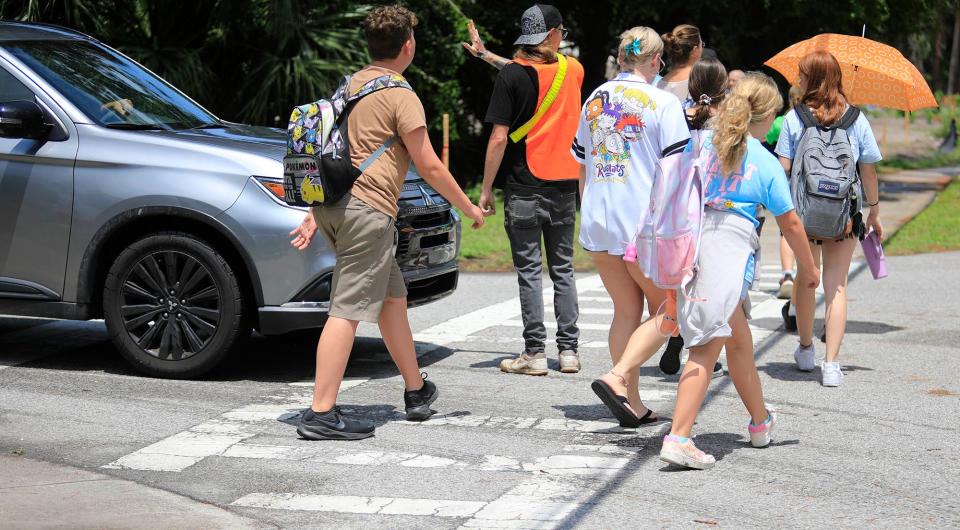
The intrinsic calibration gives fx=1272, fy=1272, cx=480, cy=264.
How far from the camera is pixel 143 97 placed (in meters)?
7.57

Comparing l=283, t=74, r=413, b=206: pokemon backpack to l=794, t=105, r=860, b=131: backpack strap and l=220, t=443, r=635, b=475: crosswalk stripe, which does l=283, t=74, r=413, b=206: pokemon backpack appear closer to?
l=220, t=443, r=635, b=475: crosswalk stripe

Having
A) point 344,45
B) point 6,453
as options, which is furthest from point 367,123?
point 344,45

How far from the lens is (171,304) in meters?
6.81

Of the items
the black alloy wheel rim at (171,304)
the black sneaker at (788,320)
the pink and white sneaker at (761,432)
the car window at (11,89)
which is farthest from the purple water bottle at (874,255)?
the car window at (11,89)

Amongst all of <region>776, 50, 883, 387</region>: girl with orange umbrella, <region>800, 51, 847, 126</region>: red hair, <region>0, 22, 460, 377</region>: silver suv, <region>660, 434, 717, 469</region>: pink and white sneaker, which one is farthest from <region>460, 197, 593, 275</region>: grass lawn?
<region>660, 434, 717, 469</region>: pink and white sneaker

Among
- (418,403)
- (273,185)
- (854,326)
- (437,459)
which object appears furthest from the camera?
(854,326)

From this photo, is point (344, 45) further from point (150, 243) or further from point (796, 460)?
point (796, 460)

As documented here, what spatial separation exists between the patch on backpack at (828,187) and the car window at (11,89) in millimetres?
4418

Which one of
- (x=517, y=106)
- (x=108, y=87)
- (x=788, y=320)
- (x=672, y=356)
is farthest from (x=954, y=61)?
(x=108, y=87)

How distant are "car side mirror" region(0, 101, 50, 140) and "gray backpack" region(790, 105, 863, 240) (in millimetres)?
4220

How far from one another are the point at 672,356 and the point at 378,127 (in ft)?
7.96

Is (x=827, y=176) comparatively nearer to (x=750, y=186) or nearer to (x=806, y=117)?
(x=806, y=117)

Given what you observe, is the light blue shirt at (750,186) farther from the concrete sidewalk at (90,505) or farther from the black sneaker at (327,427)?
the concrete sidewalk at (90,505)

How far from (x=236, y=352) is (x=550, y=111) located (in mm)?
2177
